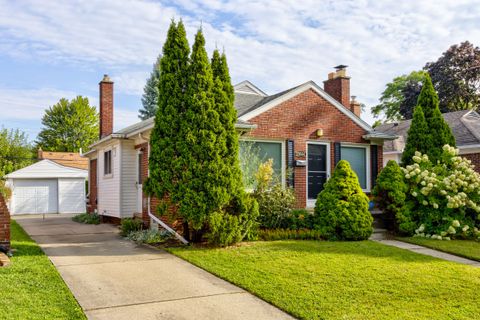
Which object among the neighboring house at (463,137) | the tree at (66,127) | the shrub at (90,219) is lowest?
the shrub at (90,219)

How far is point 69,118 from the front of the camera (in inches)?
1881

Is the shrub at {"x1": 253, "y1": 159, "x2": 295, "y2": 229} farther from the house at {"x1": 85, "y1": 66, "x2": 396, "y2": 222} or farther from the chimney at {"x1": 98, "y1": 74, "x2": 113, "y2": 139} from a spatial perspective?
the chimney at {"x1": 98, "y1": 74, "x2": 113, "y2": 139}

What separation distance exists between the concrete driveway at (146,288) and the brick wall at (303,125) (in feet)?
17.0

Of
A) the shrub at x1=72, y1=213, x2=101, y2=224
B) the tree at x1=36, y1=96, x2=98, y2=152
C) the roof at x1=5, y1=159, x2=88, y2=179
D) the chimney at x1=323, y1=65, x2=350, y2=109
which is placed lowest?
the shrub at x1=72, y1=213, x2=101, y2=224

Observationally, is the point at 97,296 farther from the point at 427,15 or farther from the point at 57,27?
the point at 427,15

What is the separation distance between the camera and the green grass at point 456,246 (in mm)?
8710

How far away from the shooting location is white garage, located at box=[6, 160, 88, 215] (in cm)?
2528

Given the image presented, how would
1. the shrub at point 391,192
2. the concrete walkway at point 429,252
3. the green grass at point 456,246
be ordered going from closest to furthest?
1. the concrete walkway at point 429,252
2. the green grass at point 456,246
3. the shrub at point 391,192

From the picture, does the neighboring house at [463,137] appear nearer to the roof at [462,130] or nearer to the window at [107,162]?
the roof at [462,130]

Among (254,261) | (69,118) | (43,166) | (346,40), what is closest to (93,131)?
(69,118)

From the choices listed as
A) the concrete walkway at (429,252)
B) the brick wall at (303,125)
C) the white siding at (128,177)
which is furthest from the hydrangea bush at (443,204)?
the white siding at (128,177)

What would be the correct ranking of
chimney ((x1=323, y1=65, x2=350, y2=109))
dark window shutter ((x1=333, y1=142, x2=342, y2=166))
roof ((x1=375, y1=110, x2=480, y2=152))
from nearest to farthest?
1. dark window shutter ((x1=333, y1=142, x2=342, y2=166))
2. chimney ((x1=323, y1=65, x2=350, y2=109))
3. roof ((x1=375, y1=110, x2=480, y2=152))

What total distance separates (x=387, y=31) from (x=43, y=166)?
21124mm

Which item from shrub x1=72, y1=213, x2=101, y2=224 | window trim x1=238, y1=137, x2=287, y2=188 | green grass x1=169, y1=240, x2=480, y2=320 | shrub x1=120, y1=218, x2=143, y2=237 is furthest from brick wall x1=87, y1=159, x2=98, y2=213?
green grass x1=169, y1=240, x2=480, y2=320
